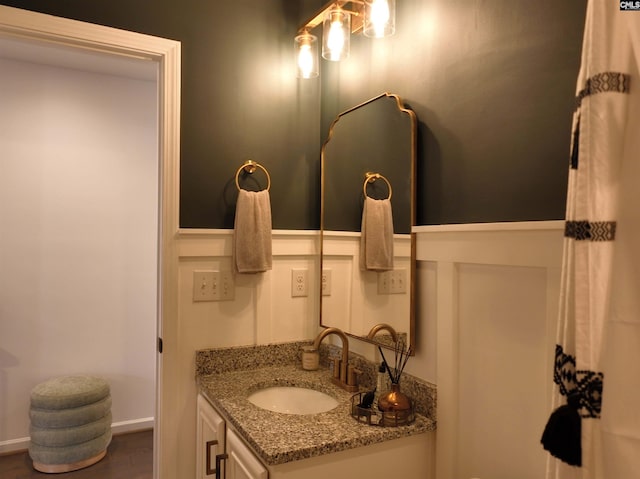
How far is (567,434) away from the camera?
2.37 ft

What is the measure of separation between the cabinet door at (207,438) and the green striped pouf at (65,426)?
1.26 metres

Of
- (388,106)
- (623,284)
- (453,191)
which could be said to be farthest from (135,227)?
(623,284)

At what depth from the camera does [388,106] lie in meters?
1.60

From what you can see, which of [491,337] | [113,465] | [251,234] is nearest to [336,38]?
[251,234]

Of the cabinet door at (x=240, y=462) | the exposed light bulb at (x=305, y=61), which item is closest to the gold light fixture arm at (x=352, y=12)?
the exposed light bulb at (x=305, y=61)

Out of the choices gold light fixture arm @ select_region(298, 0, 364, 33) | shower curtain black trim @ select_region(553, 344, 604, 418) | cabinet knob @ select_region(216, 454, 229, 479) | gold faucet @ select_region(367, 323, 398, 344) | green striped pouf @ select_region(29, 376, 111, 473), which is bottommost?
green striped pouf @ select_region(29, 376, 111, 473)

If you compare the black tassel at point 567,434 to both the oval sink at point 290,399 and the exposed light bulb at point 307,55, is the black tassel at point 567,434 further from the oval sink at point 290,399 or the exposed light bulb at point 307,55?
the exposed light bulb at point 307,55

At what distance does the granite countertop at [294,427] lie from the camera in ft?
3.88

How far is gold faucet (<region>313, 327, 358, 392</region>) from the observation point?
1.68 meters

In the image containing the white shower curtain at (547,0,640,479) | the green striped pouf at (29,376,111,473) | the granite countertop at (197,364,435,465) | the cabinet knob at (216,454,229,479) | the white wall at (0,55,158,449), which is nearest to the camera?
the white shower curtain at (547,0,640,479)

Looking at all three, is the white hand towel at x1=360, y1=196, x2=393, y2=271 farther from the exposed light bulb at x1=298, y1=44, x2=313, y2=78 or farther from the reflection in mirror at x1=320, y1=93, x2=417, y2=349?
the exposed light bulb at x1=298, y1=44, x2=313, y2=78

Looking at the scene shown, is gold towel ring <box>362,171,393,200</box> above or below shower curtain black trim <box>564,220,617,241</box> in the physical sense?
above

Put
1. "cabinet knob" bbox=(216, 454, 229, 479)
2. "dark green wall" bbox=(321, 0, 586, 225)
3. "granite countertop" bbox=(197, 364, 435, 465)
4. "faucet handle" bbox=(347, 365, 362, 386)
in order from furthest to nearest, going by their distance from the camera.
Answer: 1. "faucet handle" bbox=(347, 365, 362, 386)
2. "cabinet knob" bbox=(216, 454, 229, 479)
3. "granite countertop" bbox=(197, 364, 435, 465)
4. "dark green wall" bbox=(321, 0, 586, 225)

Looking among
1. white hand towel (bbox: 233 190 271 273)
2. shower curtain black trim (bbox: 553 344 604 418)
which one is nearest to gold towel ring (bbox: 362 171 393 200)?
white hand towel (bbox: 233 190 271 273)
